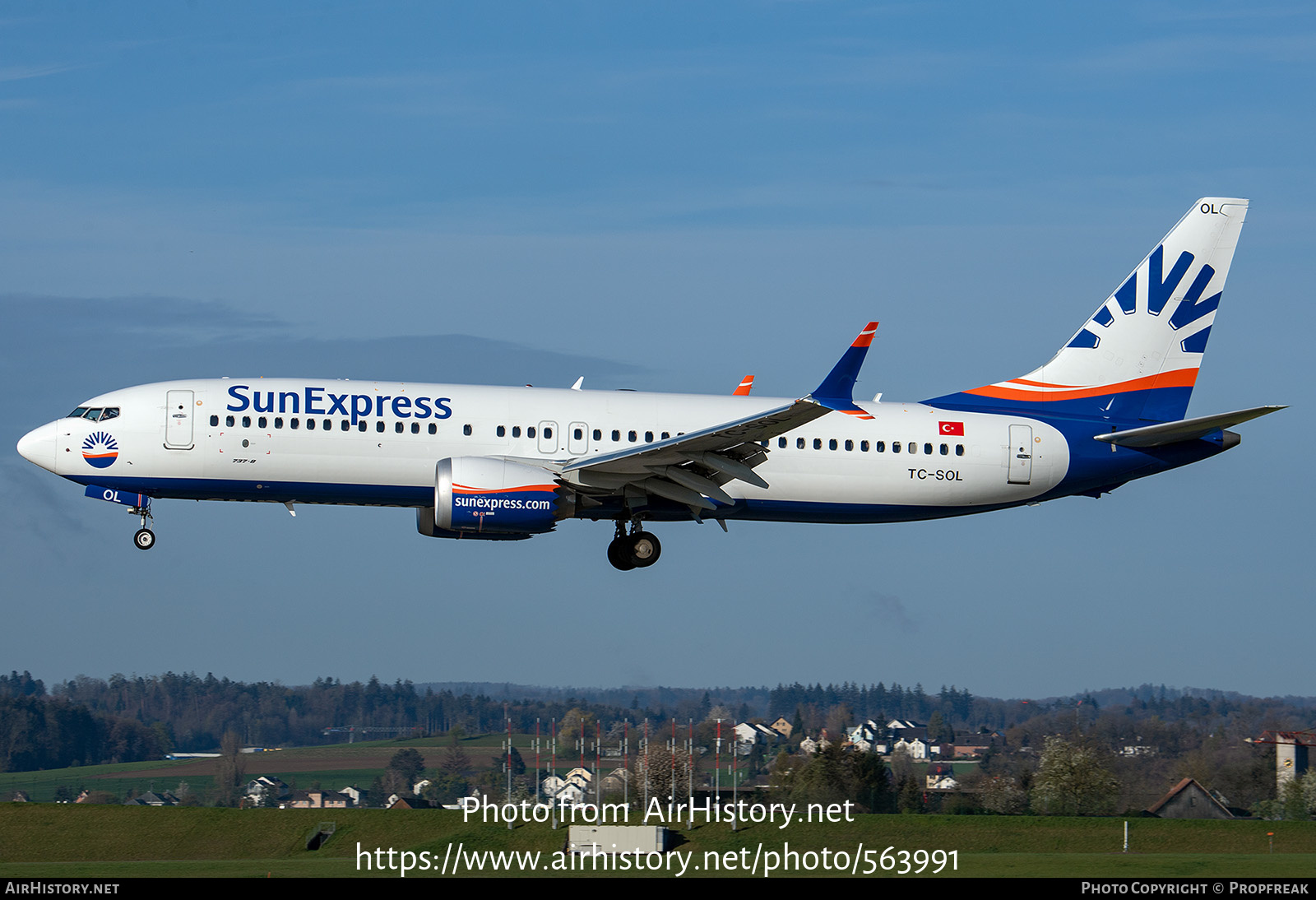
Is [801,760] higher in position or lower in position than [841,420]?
lower

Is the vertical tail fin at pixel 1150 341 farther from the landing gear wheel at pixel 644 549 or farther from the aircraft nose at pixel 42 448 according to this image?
the aircraft nose at pixel 42 448

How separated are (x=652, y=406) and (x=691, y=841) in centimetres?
1430

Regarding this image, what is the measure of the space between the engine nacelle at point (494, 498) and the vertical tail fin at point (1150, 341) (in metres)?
13.8

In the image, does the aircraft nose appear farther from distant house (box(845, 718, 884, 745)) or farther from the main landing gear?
distant house (box(845, 718, 884, 745))

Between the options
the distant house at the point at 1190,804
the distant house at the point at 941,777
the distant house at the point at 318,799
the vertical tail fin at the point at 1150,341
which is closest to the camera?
the vertical tail fin at the point at 1150,341

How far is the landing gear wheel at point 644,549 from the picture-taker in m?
42.5

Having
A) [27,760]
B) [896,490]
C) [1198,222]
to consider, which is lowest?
[27,760]

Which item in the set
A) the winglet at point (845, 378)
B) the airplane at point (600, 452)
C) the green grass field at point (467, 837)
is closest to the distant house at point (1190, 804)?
the green grass field at point (467, 837)

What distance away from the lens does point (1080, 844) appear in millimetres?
48938

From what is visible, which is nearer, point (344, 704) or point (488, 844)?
point (488, 844)

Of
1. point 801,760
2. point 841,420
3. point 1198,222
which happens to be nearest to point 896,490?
point 841,420

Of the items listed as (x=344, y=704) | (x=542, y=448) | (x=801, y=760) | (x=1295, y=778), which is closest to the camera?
(x=542, y=448)

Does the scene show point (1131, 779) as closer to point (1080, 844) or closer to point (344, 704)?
point (1080, 844)

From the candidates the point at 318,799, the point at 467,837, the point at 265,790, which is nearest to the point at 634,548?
the point at 467,837
